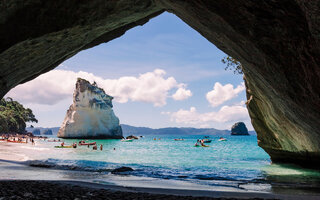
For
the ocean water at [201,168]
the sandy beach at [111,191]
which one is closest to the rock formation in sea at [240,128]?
the ocean water at [201,168]

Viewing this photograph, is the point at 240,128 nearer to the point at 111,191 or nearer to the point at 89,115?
the point at 89,115

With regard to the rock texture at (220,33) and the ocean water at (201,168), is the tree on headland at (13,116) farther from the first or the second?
the rock texture at (220,33)

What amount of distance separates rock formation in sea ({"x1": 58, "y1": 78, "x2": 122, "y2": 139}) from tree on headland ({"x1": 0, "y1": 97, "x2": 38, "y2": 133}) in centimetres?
2009

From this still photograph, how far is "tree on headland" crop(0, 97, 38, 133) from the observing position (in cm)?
8519

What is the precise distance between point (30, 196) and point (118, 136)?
9678cm

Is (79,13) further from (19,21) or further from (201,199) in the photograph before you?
(201,199)

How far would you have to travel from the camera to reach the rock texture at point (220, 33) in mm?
4984

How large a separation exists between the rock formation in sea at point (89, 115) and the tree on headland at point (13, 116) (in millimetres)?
20089

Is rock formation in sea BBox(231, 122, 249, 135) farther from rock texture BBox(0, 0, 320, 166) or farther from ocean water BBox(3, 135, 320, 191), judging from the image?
rock texture BBox(0, 0, 320, 166)

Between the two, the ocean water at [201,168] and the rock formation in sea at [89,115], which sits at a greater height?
the rock formation in sea at [89,115]

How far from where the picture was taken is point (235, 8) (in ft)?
18.0

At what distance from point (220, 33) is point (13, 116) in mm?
113866

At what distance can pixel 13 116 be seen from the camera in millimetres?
101250

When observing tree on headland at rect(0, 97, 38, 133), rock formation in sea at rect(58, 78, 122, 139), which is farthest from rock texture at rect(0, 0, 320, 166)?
tree on headland at rect(0, 97, 38, 133)
